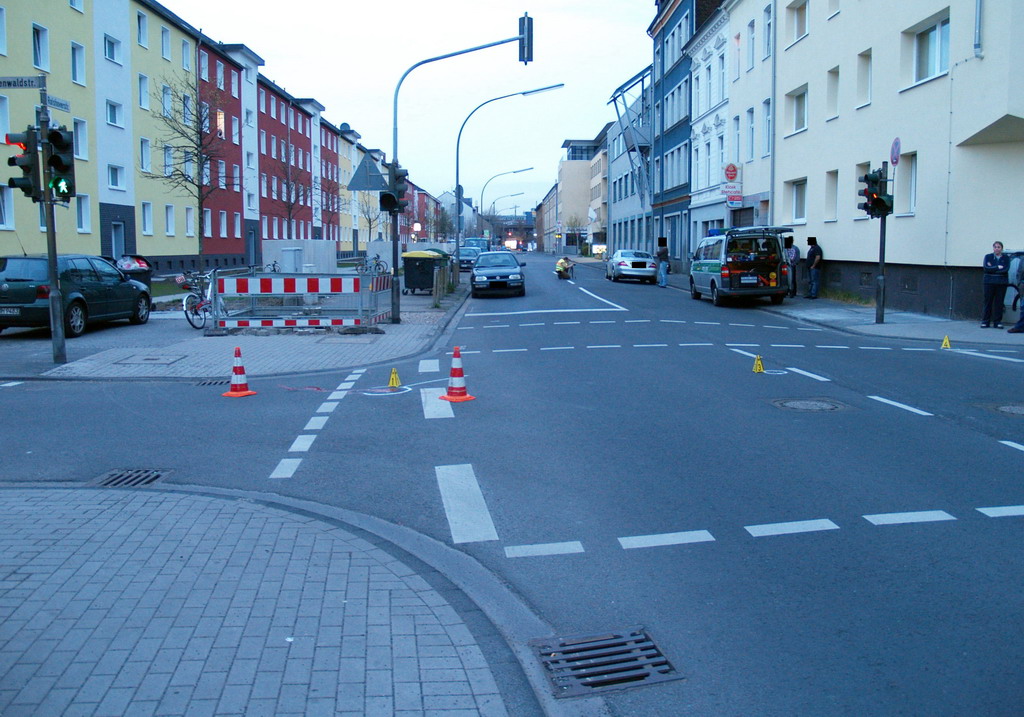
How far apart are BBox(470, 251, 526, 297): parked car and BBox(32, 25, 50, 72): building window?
16517 millimetres

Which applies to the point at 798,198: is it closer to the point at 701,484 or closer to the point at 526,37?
the point at 526,37

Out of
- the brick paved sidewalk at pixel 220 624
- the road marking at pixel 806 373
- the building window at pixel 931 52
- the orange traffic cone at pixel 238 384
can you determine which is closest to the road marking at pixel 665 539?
the brick paved sidewalk at pixel 220 624

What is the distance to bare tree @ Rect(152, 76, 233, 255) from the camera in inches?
1212

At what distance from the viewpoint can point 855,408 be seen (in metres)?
10.1

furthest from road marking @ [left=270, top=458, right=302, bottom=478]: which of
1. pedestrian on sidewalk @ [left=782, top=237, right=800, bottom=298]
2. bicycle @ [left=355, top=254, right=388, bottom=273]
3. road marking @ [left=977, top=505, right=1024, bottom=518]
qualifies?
bicycle @ [left=355, top=254, right=388, bottom=273]

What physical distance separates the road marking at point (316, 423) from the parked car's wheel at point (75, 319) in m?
10.00

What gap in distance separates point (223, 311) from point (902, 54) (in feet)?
56.2

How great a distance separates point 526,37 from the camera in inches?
816

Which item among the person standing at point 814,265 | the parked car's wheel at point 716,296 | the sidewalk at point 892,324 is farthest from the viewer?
the person standing at point 814,265

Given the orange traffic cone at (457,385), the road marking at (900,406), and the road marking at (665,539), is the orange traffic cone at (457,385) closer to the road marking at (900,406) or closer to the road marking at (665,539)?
the road marking at (900,406)

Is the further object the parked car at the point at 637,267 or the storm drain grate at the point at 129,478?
the parked car at the point at 637,267

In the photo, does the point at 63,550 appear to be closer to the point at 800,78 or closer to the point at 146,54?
the point at 800,78

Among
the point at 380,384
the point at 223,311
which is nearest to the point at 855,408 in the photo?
the point at 380,384

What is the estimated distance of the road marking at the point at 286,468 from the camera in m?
7.63
